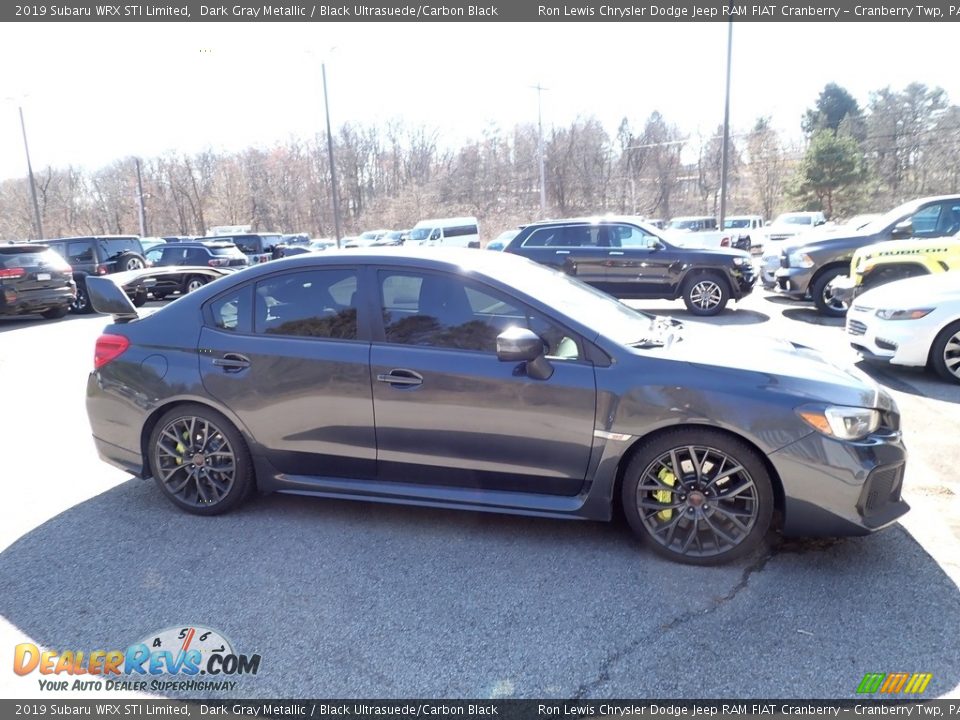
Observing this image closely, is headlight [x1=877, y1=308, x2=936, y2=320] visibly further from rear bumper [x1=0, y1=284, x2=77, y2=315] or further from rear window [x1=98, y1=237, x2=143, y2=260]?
rear window [x1=98, y1=237, x2=143, y2=260]

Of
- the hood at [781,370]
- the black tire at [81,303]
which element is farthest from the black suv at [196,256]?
the hood at [781,370]

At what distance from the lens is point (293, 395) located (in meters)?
3.76

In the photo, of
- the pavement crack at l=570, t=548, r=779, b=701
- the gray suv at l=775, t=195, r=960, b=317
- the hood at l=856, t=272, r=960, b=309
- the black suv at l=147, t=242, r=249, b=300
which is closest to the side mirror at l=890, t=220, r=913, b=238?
the gray suv at l=775, t=195, r=960, b=317

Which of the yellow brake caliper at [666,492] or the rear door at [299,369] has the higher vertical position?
the rear door at [299,369]

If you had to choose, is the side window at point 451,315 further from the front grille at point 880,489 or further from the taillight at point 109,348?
the taillight at point 109,348


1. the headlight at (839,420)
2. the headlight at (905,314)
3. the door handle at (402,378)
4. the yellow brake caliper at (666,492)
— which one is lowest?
the yellow brake caliper at (666,492)

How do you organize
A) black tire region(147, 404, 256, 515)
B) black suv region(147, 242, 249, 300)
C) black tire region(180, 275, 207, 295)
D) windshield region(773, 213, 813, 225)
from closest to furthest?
1. black tire region(147, 404, 256, 515)
2. black tire region(180, 275, 207, 295)
3. black suv region(147, 242, 249, 300)
4. windshield region(773, 213, 813, 225)

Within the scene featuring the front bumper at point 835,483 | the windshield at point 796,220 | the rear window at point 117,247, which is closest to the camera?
the front bumper at point 835,483

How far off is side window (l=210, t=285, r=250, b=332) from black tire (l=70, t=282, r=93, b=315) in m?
13.8

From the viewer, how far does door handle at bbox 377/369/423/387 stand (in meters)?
3.56

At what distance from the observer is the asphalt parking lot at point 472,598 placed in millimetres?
2547

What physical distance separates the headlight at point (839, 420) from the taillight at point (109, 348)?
3925 millimetres

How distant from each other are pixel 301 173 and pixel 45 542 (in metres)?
64.8

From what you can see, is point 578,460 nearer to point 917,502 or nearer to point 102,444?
point 917,502
